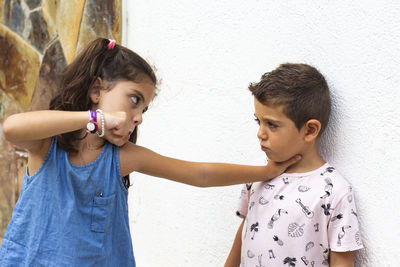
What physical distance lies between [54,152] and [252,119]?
865 mm

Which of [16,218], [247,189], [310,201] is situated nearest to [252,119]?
[247,189]

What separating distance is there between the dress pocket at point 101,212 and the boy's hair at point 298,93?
0.67m

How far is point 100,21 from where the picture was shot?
3.00m

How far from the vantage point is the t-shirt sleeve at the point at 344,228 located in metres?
1.51

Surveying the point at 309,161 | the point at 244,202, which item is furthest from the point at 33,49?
the point at 309,161

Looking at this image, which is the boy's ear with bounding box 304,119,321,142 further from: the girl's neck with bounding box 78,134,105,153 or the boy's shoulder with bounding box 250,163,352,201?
the girl's neck with bounding box 78,134,105,153

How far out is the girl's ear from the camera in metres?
1.67

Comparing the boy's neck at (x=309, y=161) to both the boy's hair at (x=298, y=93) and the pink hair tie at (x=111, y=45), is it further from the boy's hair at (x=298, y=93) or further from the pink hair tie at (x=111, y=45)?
the pink hair tie at (x=111, y=45)

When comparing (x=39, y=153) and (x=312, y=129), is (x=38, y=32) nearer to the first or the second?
(x=39, y=153)

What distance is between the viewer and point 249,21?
2.01 meters

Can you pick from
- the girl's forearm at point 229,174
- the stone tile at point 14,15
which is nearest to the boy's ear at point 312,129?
the girl's forearm at point 229,174

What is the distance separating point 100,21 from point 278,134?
182cm

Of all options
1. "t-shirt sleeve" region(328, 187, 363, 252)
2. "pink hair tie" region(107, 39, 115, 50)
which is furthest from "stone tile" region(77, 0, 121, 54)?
"t-shirt sleeve" region(328, 187, 363, 252)

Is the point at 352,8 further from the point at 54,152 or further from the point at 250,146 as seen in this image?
the point at 54,152
